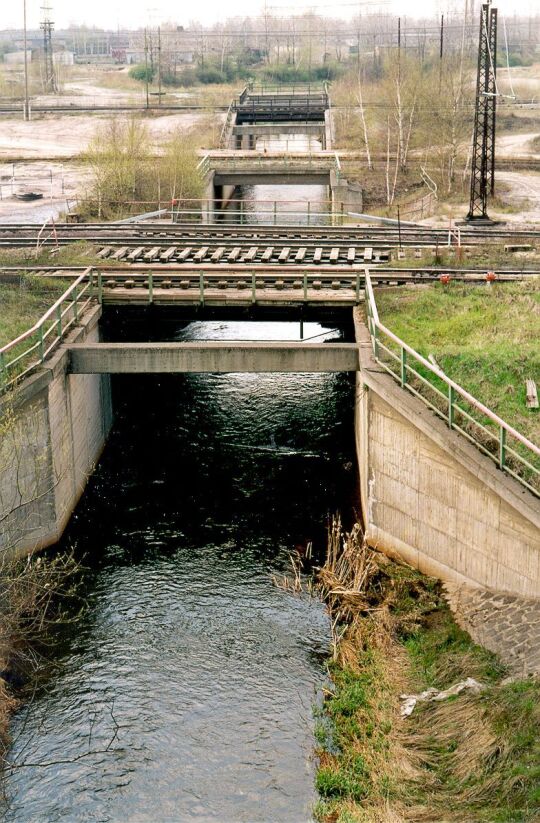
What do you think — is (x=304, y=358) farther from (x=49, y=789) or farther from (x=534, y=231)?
(x=534, y=231)

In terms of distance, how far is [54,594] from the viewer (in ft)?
69.2

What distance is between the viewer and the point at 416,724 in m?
16.1

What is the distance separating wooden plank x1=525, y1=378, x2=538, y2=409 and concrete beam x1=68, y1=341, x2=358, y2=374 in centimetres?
426

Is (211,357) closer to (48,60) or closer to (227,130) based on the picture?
(227,130)

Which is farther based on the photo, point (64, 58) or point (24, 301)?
point (64, 58)

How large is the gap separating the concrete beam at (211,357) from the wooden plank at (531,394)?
14.0 feet

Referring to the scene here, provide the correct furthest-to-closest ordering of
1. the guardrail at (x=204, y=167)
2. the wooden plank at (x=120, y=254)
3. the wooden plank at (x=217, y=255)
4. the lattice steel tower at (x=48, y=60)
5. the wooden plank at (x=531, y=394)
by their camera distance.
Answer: the lattice steel tower at (x=48, y=60)
the guardrail at (x=204, y=167)
the wooden plank at (x=120, y=254)
the wooden plank at (x=217, y=255)
the wooden plank at (x=531, y=394)

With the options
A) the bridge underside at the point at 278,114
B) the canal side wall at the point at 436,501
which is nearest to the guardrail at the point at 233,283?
the canal side wall at the point at 436,501

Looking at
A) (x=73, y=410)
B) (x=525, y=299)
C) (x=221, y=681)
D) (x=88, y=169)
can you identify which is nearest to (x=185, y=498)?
(x=73, y=410)

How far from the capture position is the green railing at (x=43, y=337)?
69.9ft

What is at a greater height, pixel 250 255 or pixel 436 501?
pixel 250 255

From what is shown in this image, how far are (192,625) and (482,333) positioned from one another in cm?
974

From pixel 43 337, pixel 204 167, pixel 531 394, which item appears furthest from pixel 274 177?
pixel 531 394

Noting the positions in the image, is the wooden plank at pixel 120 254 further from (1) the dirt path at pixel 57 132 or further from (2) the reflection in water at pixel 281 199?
(1) the dirt path at pixel 57 132
